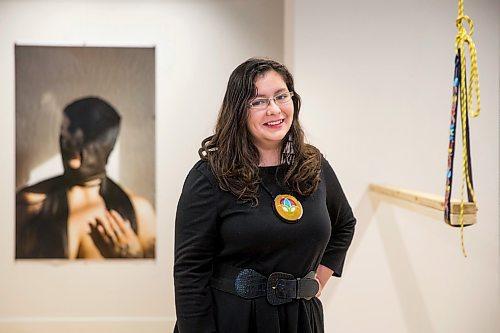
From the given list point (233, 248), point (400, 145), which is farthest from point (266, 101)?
point (400, 145)

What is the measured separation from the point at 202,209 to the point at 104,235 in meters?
2.42

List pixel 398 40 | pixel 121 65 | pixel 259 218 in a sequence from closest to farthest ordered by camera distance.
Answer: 1. pixel 259 218
2. pixel 398 40
3. pixel 121 65

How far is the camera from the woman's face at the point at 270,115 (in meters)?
1.85

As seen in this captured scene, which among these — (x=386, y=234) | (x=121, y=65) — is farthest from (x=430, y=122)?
(x=121, y=65)

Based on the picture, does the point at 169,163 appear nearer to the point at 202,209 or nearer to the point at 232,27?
the point at 232,27

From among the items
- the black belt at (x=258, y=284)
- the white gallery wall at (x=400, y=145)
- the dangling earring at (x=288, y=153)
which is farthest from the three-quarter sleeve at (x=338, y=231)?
the white gallery wall at (x=400, y=145)

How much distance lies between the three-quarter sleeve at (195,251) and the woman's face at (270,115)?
0.65 ft

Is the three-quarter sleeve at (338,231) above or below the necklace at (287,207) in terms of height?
below

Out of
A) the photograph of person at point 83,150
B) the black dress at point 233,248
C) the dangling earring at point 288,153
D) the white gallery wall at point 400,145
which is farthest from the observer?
the photograph of person at point 83,150

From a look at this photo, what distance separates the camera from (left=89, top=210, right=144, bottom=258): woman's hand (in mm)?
4086

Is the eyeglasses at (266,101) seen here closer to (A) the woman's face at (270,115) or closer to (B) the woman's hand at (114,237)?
(A) the woman's face at (270,115)

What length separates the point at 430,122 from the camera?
10.3ft

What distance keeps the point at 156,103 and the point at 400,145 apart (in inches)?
62.6

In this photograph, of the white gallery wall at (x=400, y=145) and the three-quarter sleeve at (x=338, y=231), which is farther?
the white gallery wall at (x=400, y=145)
